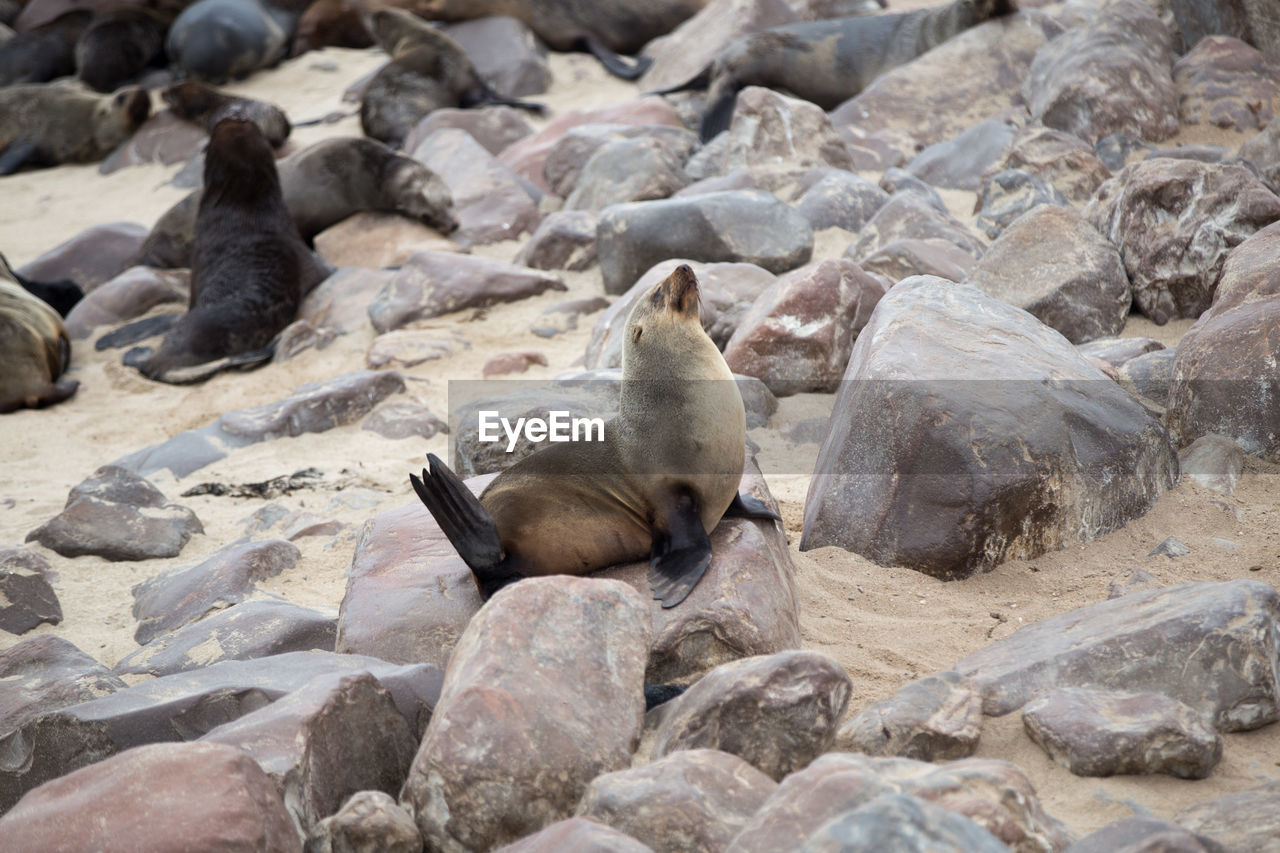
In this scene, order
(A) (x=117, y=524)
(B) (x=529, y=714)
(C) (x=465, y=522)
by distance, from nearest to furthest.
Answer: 1. (B) (x=529, y=714)
2. (C) (x=465, y=522)
3. (A) (x=117, y=524)

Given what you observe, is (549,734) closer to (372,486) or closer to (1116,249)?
(372,486)

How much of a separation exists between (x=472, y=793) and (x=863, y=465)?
1.94 m

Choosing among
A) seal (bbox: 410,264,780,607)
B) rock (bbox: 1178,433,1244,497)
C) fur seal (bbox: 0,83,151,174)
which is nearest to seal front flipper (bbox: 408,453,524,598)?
seal (bbox: 410,264,780,607)

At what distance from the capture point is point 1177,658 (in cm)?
268

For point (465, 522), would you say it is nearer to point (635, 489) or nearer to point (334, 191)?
point (635, 489)

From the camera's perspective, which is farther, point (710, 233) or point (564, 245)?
point (564, 245)

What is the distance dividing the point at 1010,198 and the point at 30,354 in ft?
20.6

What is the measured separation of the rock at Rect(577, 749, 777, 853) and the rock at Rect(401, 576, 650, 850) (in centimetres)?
16

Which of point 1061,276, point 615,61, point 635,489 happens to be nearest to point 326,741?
point 635,489

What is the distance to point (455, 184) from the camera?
9.38 m

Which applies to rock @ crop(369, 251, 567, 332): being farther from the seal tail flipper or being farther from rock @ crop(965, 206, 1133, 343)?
the seal tail flipper

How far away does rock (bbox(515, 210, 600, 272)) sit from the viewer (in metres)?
7.48

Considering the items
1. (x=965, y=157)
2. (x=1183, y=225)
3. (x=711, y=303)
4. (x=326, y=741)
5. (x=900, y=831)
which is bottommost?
(x=711, y=303)

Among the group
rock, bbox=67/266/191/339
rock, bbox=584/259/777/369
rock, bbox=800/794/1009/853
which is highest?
rock, bbox=800/794/1009/853
